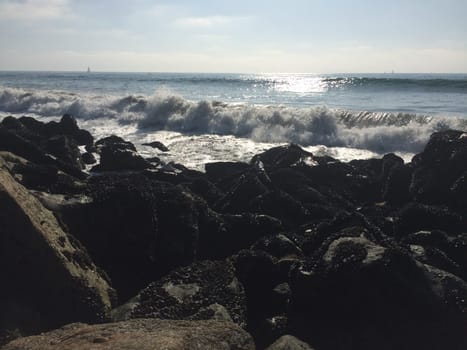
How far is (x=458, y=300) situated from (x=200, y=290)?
91.0 inches

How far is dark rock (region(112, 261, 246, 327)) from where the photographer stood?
4.29 meters

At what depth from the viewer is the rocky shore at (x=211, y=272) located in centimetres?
400

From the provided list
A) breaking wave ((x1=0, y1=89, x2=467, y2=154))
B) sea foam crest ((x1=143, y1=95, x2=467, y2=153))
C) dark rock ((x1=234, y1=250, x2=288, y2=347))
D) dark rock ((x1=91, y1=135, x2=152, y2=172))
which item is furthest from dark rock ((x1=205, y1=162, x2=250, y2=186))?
sea foam crest ((x1=143, y1=95, x2=467, y2=153))

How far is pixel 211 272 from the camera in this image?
500 centimetres

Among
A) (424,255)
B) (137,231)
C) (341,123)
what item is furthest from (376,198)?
(341,123)

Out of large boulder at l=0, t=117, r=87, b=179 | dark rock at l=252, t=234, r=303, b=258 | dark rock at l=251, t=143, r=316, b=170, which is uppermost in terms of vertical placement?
large boulder at l=0, t=117, r=87, b=179

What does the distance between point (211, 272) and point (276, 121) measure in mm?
15779

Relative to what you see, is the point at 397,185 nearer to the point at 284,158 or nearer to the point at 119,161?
the point at 284,158

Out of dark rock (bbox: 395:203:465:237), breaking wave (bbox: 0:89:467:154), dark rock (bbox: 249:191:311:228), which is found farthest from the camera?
breaking wave (bbox: 0:89:467:154)

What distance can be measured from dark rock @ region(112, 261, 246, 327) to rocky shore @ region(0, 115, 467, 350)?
2cm

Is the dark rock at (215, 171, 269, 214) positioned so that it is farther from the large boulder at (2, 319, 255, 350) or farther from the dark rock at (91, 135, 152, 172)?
the large boulder at (2, 319, 255, 350)

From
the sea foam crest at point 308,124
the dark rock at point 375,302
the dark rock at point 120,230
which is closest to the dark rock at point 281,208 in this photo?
the dark rock at point 120,230

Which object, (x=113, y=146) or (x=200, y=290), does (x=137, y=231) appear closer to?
(x=200, y=290)

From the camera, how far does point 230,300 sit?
4.68 m
